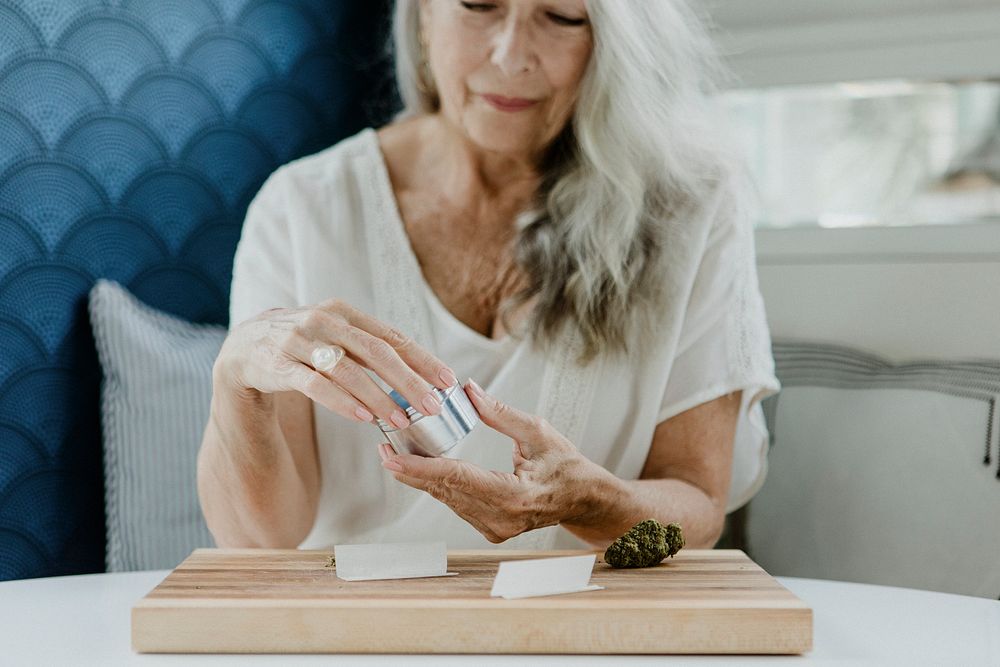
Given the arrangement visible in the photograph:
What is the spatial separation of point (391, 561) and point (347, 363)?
194 mm

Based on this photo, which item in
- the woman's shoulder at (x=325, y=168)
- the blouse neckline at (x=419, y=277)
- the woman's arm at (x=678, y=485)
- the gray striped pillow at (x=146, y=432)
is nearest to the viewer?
the woman's arm at (x=678, y=485)

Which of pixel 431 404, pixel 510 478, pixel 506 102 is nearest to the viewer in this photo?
pixel 431 404

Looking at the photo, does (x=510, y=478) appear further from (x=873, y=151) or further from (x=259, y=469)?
(x=873, y=151)

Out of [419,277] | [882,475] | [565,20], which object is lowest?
[882,475]

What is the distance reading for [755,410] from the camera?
1.64m

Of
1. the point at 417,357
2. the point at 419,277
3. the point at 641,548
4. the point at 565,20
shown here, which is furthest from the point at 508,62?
the point at 641,548

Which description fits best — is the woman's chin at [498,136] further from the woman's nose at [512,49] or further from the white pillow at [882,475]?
the white pillow at [882,475]

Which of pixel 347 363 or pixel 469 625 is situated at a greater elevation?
pixel 347 363

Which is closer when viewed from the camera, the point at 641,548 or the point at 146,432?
the point at 641,548

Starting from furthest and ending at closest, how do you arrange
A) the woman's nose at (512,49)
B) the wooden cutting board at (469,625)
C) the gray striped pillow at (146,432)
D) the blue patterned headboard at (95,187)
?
the gray striped pillow at (146,432), the blue patterned headboard at (95,187), the woman's nose at (512,49), the wooden cutting board at (469,625)

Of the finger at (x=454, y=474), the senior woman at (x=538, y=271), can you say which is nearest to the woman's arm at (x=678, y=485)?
the senior woman at (x=538, y=271)

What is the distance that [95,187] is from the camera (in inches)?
Result: 81.3

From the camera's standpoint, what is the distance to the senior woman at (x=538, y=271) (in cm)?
151

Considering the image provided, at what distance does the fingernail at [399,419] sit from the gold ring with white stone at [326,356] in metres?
0.08
